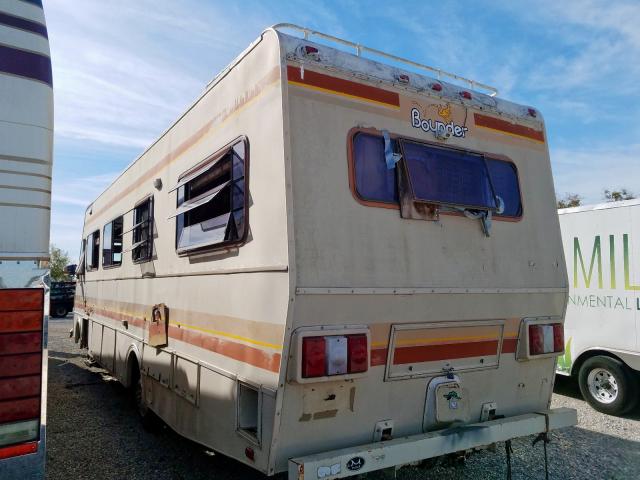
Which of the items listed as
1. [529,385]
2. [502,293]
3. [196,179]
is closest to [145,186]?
[196,179]

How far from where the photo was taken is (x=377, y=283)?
313 centimetres

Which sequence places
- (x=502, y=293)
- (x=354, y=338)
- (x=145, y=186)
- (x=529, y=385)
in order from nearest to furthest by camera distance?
(x=354, y=338) < (x=502, y=293) < (x=529, y=385) < (x=145, y=186)

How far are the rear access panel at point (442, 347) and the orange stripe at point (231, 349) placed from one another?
78cm

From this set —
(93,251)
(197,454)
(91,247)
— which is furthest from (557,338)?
(91,247)

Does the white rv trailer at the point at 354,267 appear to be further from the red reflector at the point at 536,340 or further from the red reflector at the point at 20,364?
the red reflector at the point at 20,364

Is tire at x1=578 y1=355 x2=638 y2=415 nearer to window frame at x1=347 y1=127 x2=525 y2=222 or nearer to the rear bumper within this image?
the rear bumper

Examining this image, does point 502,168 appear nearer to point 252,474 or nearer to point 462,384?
point 462,384

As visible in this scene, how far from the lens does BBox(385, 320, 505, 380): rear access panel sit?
3277 mm

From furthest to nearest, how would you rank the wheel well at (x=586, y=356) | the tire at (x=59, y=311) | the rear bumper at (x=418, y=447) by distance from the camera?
the tire at (x=59, y=311) < the wheel well at (x=586, y=356) < the rear bumper at (x=418, y=447)

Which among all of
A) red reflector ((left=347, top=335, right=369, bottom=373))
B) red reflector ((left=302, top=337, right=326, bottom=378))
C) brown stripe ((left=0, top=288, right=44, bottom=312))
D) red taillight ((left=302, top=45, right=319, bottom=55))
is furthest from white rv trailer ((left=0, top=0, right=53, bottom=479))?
red reflector ((left=347, top=335, right=369, bottom=373))

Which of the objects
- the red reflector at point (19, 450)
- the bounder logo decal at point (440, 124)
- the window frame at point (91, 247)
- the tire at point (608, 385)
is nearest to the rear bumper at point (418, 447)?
the red reflector at point (19, 450)

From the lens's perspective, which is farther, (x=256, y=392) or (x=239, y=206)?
(x=239, y=206)

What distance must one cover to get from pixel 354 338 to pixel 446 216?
114 centimetres

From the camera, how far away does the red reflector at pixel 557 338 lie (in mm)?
3965
